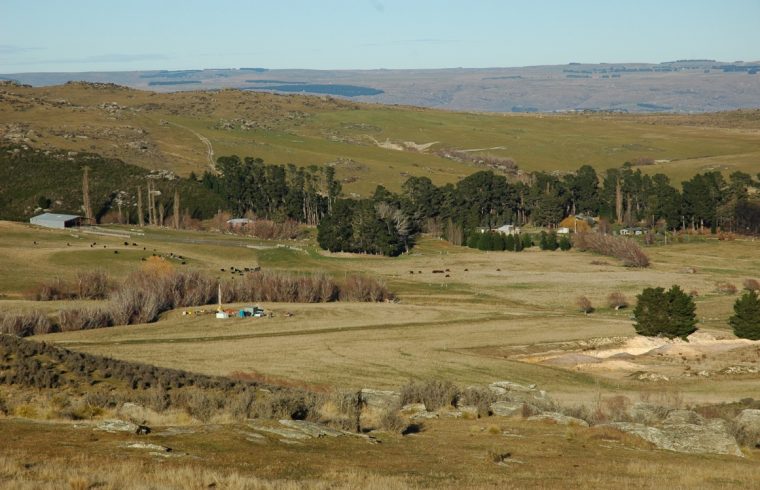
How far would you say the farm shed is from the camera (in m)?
144

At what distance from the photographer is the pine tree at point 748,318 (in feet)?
235

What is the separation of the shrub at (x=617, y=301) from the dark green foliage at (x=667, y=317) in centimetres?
2164

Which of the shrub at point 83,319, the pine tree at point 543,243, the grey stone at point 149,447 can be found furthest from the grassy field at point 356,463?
the pine tree at point 543,243

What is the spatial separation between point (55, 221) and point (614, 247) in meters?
77.8

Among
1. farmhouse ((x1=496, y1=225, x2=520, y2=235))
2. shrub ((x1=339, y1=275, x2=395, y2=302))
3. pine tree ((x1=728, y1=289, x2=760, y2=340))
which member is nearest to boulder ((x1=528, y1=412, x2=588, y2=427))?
pine tree ((x1=728, y1=289, x2=760, y2=340))

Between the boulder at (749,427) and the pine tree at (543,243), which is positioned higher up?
the boulder at (749,427)

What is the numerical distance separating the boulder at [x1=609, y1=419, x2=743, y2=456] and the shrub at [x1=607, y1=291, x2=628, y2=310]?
6277 centimetres

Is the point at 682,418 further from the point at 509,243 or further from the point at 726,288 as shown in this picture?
the point at 509,243

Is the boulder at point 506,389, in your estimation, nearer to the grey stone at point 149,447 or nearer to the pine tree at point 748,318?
the grey stone at point 149,447

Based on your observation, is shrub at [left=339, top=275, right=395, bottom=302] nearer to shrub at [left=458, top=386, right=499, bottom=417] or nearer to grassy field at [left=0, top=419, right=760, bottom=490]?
shrub at [left=458, top=386, right=499, bottom=417]

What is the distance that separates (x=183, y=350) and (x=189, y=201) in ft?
375

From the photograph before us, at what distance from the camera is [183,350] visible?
209 feet

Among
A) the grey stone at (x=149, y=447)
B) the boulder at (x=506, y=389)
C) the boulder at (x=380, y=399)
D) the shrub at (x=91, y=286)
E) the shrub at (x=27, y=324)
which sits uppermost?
the grey stone at (x=149, y=447)

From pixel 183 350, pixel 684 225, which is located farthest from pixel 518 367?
pixel 684 225
